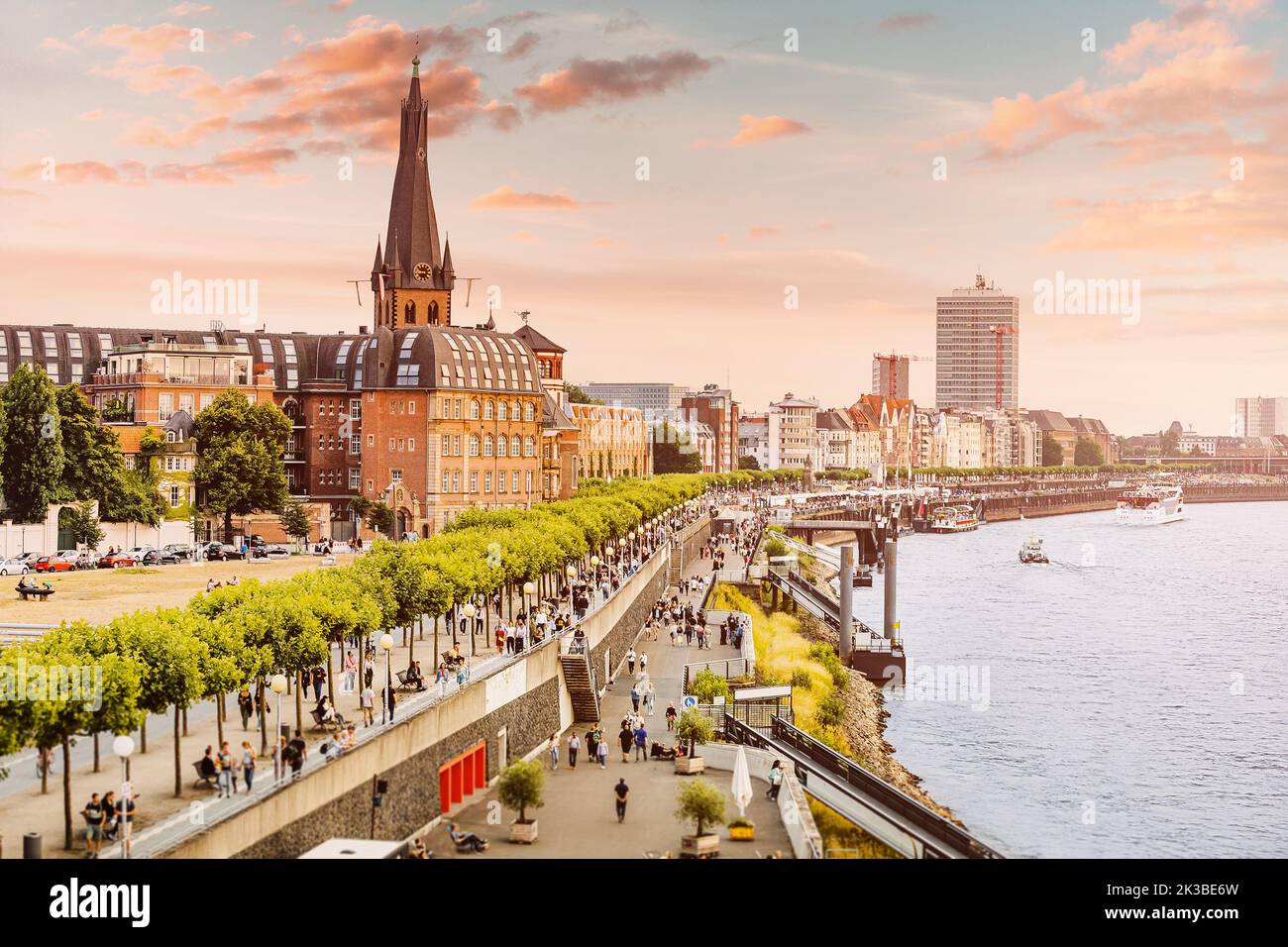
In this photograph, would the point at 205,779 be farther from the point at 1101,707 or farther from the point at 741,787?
the point at 1101,707

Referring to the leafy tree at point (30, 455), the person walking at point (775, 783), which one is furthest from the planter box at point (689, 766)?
the leafy tree at point (30, 455)

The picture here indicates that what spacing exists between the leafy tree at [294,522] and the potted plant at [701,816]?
58114mm

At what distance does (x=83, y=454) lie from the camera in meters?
67.9

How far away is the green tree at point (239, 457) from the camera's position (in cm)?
7744

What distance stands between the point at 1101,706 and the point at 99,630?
41932 millimetres

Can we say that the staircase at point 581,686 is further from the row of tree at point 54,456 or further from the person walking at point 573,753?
the row of tree at point 54,456

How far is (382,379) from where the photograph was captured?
9375cm

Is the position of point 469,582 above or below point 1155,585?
above

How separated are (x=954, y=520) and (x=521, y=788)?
14634 centimetres

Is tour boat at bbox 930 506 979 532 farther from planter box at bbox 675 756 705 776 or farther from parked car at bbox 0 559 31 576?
planter box at bbox 675 756 705 776

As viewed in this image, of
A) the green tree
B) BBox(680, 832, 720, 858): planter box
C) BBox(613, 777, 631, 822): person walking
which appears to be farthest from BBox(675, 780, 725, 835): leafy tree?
the green tree
